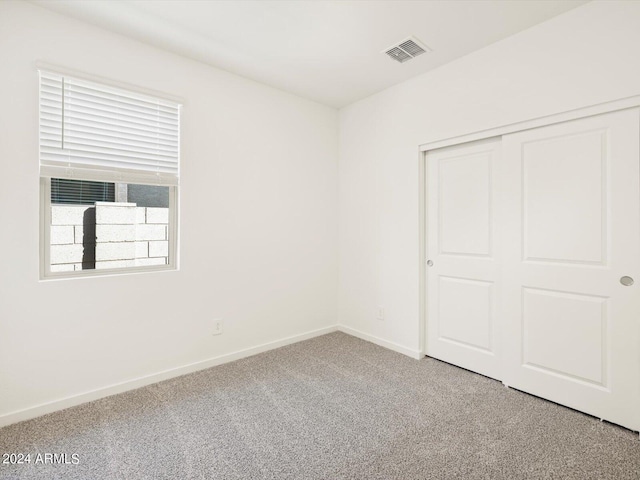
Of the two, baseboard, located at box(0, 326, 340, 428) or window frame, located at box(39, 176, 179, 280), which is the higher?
window frame, located at box(39, 176, 179, 280)

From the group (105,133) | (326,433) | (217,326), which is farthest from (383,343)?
(105,133)

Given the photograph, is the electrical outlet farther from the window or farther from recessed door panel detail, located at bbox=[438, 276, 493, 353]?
recessed door panel detail, located at bbox=[438, 276, 493, 353]

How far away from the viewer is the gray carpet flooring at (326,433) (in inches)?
64.2

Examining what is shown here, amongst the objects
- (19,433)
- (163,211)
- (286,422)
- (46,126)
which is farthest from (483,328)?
(46,126)

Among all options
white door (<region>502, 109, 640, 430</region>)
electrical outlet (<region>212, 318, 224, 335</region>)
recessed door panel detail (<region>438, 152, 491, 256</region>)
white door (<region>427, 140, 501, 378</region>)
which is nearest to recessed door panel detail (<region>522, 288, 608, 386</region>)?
white door (<region>502, 109, 640, 430</region>)

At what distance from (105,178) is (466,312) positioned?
3.10 metres

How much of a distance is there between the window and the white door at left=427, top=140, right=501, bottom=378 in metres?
2.34

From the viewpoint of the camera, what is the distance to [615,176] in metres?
1.96

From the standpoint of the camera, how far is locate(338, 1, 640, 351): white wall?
1.99 m

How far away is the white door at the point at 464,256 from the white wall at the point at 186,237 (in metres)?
1.26

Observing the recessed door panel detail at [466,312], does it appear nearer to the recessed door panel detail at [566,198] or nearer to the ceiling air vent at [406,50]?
the recessed door panel detail at [566,198]

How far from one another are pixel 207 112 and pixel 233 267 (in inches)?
55.5

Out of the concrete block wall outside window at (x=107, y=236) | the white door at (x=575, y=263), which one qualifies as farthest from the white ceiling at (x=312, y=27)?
the concrete block wall outside window at (x=107, y=236)

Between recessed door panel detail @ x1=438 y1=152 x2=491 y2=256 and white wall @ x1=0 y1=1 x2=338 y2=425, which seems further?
recessed door panel detail @ x1=438 y1=152 x2=491 y2=256
